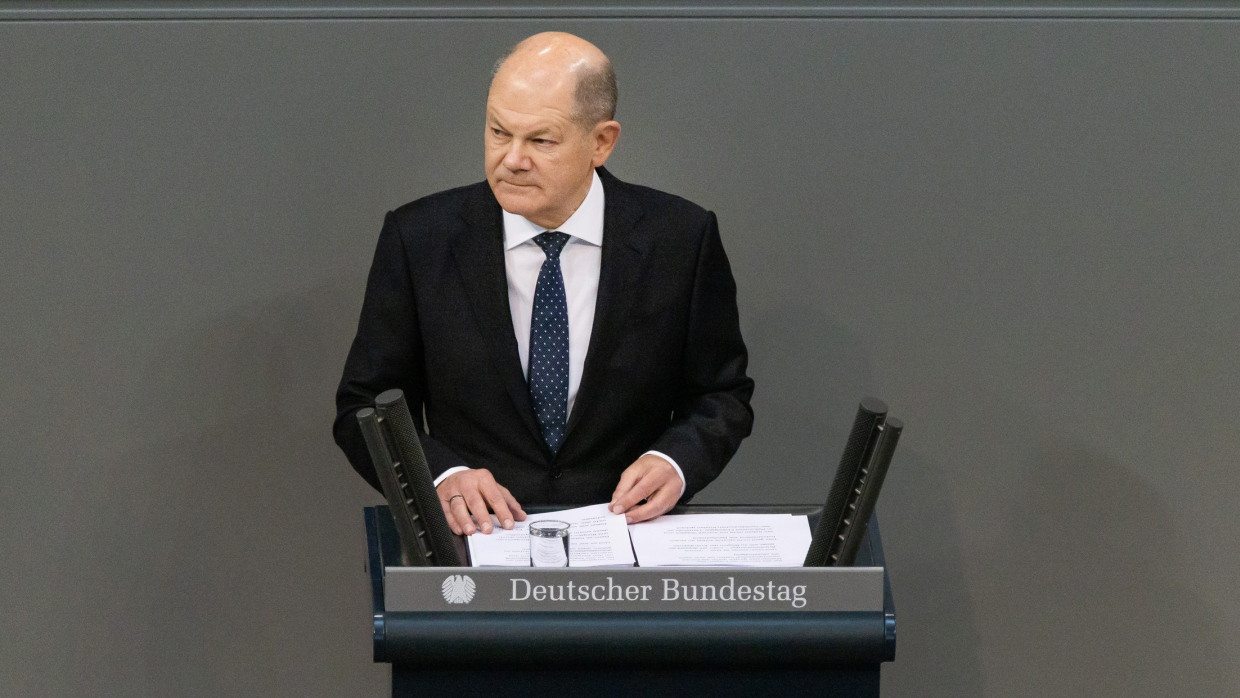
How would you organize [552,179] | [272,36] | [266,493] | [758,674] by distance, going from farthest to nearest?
[266,493], [272,36], [552,179], [758,674]

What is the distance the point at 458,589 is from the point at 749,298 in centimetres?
162

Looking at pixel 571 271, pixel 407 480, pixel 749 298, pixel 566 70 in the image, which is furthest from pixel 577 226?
pixel 749 298

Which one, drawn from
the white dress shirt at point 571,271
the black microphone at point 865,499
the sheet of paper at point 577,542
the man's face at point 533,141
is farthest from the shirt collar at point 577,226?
the black microphone at point 865,499

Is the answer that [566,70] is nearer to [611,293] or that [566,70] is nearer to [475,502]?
[611,293]

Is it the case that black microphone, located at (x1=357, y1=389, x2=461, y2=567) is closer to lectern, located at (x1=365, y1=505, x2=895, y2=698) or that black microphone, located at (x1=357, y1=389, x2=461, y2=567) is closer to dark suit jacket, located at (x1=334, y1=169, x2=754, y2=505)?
lectern, located at (x1=365, y1=505, x2=895, y2=698)

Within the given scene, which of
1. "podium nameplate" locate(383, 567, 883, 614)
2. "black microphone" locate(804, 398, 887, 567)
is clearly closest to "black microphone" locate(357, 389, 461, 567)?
"podium nameplate" locate(383, 567, 883, 614)

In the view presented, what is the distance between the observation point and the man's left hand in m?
2.31

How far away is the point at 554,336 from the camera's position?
2.57 m

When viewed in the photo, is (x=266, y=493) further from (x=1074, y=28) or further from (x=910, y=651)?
(x=1074, y=28)

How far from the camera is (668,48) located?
329cm

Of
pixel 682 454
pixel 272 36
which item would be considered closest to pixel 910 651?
pixel 682 454

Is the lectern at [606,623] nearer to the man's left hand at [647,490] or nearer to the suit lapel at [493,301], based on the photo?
the man's left hand at [647,490]

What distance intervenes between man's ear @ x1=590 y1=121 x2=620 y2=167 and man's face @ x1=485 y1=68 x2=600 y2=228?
1cm

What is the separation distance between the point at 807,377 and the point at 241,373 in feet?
4.24
